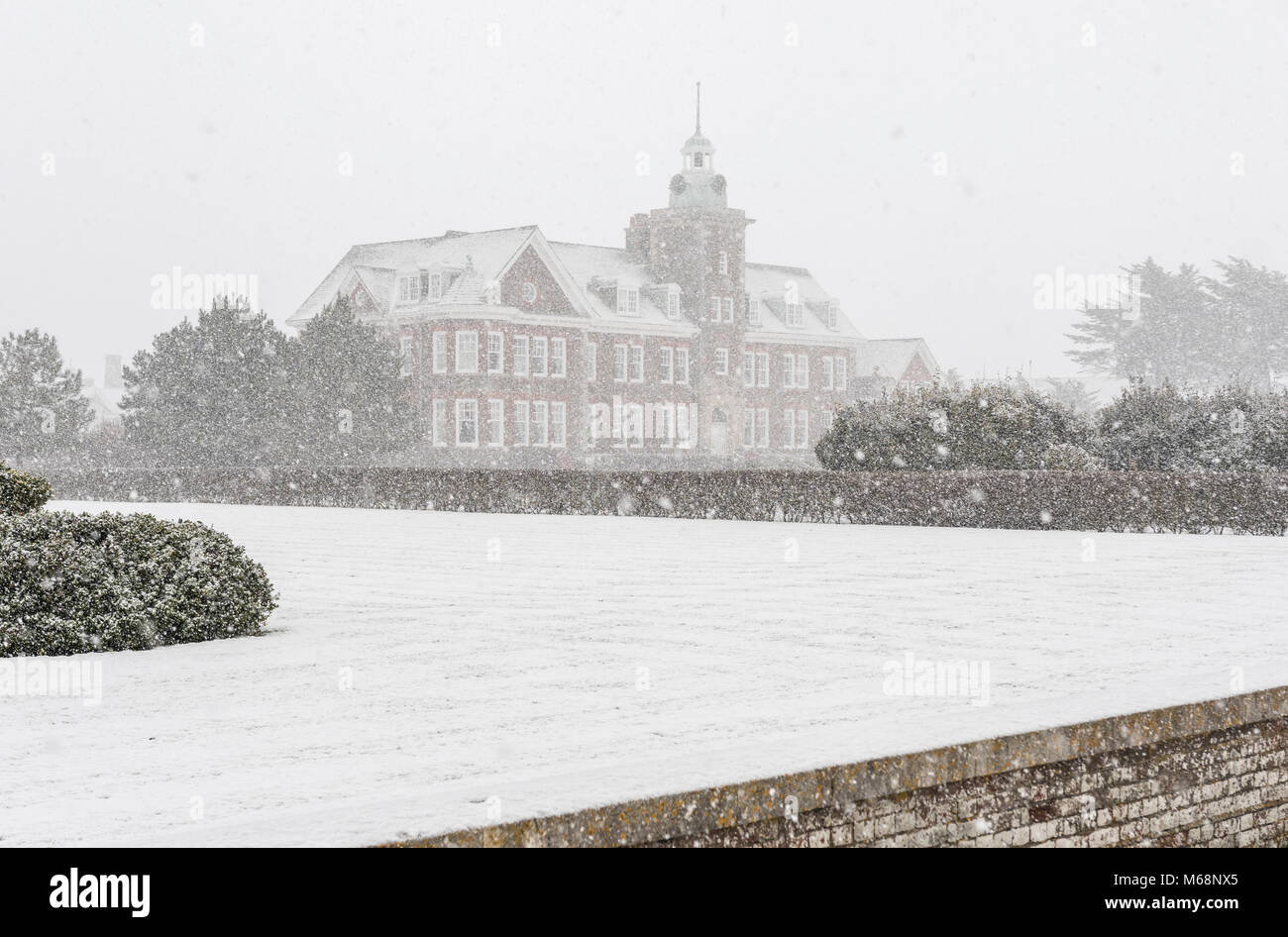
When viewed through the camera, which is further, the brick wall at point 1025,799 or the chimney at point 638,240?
the chimney at point 638,240

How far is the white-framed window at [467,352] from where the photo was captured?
58344mm

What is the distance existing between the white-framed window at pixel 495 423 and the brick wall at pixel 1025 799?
5191cm

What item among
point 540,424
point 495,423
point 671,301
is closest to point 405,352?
point 495,423

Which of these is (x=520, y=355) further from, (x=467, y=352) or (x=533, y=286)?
(x=533, y=286)

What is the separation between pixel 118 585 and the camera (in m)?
10.3

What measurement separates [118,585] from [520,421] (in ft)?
164

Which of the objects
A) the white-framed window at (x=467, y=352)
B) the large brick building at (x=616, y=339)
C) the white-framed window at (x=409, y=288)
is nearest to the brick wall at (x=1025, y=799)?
the large brick building at (x=616, y=339)

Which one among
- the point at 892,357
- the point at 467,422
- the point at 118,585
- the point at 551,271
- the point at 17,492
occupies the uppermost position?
the point at 551,271

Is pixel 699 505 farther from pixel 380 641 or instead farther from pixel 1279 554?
pixel 380 641

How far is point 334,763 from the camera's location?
641 cm

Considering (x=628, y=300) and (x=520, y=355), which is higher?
(x=628, y=300)

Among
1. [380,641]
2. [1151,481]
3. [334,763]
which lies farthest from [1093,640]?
[1151,481]

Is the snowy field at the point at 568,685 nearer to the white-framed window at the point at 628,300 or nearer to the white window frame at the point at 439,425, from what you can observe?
the white window frame at the point at 439,425
